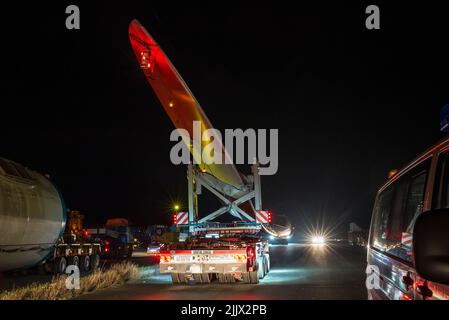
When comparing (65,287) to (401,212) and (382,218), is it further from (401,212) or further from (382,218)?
(401,212)

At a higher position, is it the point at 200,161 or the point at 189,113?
the point at 189,113

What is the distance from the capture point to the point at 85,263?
79.6 ft

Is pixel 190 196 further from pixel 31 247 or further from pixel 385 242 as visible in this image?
pixel 385 242

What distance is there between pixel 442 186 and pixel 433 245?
974mm

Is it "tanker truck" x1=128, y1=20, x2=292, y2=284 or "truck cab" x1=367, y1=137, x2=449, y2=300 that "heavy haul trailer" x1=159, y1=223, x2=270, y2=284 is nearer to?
"tanker truck" x1=128, y1=20, x2=292, y2=284

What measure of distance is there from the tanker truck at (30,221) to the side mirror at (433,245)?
1393cm

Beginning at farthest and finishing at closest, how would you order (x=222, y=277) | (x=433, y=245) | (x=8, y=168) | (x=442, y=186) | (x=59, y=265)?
(x=59, y=265), (x=8, y=168), (x=222, y=277), (x=442, y=186), (x=433, y=245)

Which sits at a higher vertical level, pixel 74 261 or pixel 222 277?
pixel 222 277

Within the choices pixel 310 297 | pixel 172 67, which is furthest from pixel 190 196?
pixel 310 297

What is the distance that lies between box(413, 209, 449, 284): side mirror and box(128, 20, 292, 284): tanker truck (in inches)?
474

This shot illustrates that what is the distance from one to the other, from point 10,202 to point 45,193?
307 cm

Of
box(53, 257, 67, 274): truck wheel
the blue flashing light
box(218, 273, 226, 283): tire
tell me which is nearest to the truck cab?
the blue flashing light

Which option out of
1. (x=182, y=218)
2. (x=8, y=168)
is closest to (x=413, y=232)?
(x=8, y=168)
